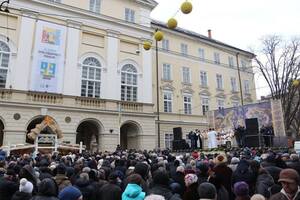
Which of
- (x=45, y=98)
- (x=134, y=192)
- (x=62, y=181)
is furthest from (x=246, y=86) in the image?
(x=134, y=192)

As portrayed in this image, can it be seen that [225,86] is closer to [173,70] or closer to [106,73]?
[173,70]

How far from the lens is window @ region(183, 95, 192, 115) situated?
30.7 m

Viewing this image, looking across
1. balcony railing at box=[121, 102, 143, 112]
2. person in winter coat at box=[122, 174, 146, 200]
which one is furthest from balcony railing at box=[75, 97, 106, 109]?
person in winter coat at box=[122, 174, 146, 200]

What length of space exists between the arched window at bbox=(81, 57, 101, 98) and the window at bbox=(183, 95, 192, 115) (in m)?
10.9

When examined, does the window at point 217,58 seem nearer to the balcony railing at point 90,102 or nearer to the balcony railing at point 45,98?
the balcony railing at point 90,102

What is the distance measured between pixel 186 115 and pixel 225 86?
8295 millimetres

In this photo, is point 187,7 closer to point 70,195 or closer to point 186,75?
point 70,195

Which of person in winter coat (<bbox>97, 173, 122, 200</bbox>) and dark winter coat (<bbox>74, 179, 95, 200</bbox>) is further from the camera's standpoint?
dark winter coat (<bbox>74, 179, 95, 200</bbox>)

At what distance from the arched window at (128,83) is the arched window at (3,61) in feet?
30.7

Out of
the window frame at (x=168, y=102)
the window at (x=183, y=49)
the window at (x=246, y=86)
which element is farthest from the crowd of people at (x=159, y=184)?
the window at (x=246, y=86)

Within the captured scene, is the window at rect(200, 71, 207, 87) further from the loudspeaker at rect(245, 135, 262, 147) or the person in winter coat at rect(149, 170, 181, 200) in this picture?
the person in winter coat at rect(149, 170, 181, 200)

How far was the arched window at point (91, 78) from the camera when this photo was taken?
23141 millimetres

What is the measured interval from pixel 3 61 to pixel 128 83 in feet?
33.5

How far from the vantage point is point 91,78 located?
23.6 m
